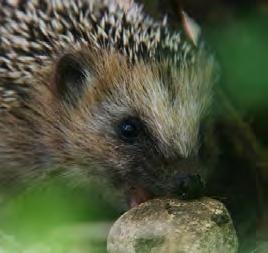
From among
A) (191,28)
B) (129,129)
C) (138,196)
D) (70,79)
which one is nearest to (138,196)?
(138,196)

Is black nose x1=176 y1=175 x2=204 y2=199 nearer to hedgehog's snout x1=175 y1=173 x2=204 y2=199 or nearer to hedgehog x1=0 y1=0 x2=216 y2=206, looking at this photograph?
hedgehog's snout x1=175 y1=173 x2=204 y2=199

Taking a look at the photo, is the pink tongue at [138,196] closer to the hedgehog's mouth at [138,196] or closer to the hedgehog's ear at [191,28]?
the hedgehog's mouth at [138,196]

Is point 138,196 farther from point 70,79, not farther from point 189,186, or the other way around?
point 70,79

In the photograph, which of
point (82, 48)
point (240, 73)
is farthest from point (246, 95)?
point (82, 48)

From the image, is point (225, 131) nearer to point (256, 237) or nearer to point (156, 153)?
point (256, 237)

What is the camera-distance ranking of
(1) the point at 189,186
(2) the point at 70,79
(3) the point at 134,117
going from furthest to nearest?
(2) the point at 70,79 < (3) the point at 134,117 < (1) the point at 189,186

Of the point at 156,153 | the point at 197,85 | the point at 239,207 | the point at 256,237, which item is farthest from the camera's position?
the point at 239,207

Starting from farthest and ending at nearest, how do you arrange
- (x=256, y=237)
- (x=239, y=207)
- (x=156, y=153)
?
1. (x=239, y=207)
2. (x=256, y=237)
3. (x=156, y=153)
